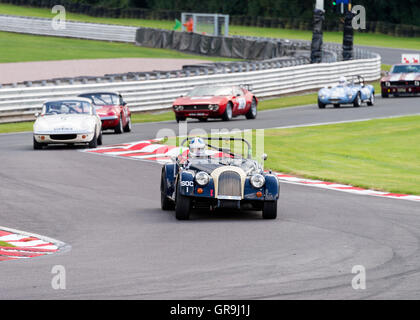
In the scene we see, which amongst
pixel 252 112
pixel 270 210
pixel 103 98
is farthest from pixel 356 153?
pixel 270 210

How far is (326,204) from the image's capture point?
14125 millimetres

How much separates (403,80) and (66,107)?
20.1m

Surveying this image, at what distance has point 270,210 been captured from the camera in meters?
12.4

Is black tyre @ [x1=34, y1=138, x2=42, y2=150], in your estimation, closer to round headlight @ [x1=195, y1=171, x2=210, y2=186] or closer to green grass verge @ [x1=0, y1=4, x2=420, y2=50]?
round headlight @ [x1=195, y1=171, x2=210, y2=186]

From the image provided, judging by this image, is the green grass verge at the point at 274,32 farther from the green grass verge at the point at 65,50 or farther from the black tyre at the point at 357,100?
the black tyre at the point at 357,100

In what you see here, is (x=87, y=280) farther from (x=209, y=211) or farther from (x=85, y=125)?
(x=85, y=125)

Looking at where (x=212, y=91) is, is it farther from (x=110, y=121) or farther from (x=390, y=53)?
(x=390, y=53)

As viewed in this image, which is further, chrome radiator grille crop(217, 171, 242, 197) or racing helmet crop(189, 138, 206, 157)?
racing helmet crop(189, 138, 206, 157)

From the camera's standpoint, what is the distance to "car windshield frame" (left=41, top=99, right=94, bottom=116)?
882 inches

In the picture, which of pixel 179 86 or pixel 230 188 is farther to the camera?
pixel 179 86

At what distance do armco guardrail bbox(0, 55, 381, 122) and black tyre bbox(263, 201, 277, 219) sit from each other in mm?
18434

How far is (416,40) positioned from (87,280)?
74273 millimetres

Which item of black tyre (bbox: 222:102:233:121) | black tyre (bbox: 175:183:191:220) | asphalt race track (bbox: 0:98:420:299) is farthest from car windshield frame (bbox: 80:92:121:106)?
black tyre (bbox: 175:183:191:220)
